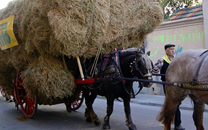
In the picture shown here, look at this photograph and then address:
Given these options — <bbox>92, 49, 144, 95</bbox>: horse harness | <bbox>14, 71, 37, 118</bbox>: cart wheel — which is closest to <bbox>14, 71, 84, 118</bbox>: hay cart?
<bbox>14, 71, 37, 118</bbox>: cart wheel

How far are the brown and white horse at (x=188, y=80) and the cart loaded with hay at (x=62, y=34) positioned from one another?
194 cm

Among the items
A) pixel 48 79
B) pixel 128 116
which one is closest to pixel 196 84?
pixel 128 116

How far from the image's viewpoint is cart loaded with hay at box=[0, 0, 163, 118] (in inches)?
175

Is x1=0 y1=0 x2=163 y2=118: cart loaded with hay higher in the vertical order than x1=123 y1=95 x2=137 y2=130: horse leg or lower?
higher

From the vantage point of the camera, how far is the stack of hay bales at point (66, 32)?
443 centimetres

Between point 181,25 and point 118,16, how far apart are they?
17.6 feet

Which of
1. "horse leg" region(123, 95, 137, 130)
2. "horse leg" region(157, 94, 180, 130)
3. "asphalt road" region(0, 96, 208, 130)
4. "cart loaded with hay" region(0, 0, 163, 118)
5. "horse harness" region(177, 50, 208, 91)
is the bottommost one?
"asphalt road" region(0, 96, 208, 130)

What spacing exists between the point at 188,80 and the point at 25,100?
477 cm

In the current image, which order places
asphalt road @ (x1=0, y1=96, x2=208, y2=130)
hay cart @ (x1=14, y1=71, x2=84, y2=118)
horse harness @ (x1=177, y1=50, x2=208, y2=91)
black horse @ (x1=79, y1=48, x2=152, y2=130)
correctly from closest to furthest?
horse harness @ (x1=177, y1=50, x2=208, y2=91) < black horse @ (x1=79, y1=48, x2=152, y2=130) < asphalt road @ (x1=0, y1=96, x2=208, y2=130) < hay cart @ (x1=14, y1=71, x2=84, y2=118)

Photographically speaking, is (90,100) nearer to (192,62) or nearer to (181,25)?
(192,62)

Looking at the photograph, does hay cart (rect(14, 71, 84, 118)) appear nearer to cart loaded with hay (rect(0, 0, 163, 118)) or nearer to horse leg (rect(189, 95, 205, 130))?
cart loaded with hay (rect(0, 0, 163, 118))

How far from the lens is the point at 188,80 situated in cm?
336

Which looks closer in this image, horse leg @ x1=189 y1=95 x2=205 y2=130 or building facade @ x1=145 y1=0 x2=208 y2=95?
horse leg @ x1=189 y1=95 x2=205 y2=130

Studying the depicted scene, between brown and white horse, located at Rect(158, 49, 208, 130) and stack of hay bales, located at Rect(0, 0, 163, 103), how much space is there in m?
1.94
